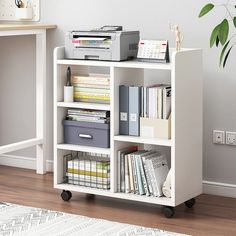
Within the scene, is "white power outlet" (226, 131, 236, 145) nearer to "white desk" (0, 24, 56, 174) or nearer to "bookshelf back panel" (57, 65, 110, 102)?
"bookshelf back panel" (57, 65, 110, 102)

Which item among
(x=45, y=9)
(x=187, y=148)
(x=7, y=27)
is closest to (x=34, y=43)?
(x=45, y=9)

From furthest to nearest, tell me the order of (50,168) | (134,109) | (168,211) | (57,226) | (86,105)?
(50,168), (86,105), (134,109), (168,211), (57,226)

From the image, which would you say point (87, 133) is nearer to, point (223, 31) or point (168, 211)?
point (168, 211)

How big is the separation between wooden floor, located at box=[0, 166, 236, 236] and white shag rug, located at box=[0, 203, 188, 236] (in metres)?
0.10

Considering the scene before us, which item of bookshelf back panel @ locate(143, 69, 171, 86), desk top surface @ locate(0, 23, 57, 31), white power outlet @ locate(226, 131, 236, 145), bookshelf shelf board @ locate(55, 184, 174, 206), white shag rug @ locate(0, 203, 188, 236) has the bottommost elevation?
white shag rug @ locate(0, 203, 188, 236)

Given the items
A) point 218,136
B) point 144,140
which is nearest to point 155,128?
point 144,140

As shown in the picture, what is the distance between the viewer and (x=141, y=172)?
358cm

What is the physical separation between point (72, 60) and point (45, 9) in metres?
0.84

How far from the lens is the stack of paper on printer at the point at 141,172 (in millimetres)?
3559

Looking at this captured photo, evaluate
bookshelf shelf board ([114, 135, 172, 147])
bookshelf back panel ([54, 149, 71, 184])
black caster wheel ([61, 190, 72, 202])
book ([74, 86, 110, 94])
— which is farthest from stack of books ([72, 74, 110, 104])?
black caster wheel ([61, 190, 72, 202])

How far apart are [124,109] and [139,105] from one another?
97 millimetres

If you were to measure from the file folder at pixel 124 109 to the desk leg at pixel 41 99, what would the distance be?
3.10ft

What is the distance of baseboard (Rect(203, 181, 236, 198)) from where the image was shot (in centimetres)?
390

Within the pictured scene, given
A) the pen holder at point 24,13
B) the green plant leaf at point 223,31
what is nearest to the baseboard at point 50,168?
the pen holder at point 24,13
